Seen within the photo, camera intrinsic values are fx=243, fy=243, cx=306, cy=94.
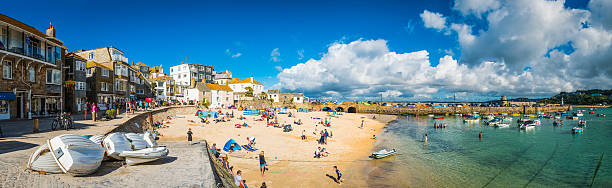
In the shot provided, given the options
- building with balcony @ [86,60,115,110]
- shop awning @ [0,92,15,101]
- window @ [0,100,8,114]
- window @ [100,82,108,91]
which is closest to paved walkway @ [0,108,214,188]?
shop awning @ [0,92,15,101]

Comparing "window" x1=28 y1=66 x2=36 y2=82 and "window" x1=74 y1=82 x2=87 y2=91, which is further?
"window" x1=74 y1=82 x2=87 y2=91

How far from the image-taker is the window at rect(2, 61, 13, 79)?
698 inches

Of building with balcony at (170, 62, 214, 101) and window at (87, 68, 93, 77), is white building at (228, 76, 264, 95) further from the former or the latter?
window at (87, 68, 93, 77)

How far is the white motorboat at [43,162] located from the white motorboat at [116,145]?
5.15 ft

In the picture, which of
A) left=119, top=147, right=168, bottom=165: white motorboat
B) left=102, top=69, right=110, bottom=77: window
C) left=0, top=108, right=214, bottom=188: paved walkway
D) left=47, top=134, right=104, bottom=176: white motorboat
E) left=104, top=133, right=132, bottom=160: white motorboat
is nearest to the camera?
left=0, top=108, right=214, bottom=188: paved walkway

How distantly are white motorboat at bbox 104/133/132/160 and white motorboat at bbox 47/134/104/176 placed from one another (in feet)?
3.76

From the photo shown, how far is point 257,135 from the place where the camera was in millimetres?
26766

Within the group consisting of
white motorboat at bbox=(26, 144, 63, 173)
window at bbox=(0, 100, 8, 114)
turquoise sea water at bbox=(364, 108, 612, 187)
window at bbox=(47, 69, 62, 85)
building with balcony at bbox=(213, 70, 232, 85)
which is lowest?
turquoise sea water at bbox=(364, 108, 612, 187)

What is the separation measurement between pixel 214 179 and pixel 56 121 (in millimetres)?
14202

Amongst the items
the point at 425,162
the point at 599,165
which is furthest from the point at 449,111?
the point at 425,162

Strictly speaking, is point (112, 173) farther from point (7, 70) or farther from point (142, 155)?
point (7, 70)

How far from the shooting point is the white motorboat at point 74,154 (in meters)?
6.93

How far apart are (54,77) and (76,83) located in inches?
205

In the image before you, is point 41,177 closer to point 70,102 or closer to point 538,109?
point 70,102
